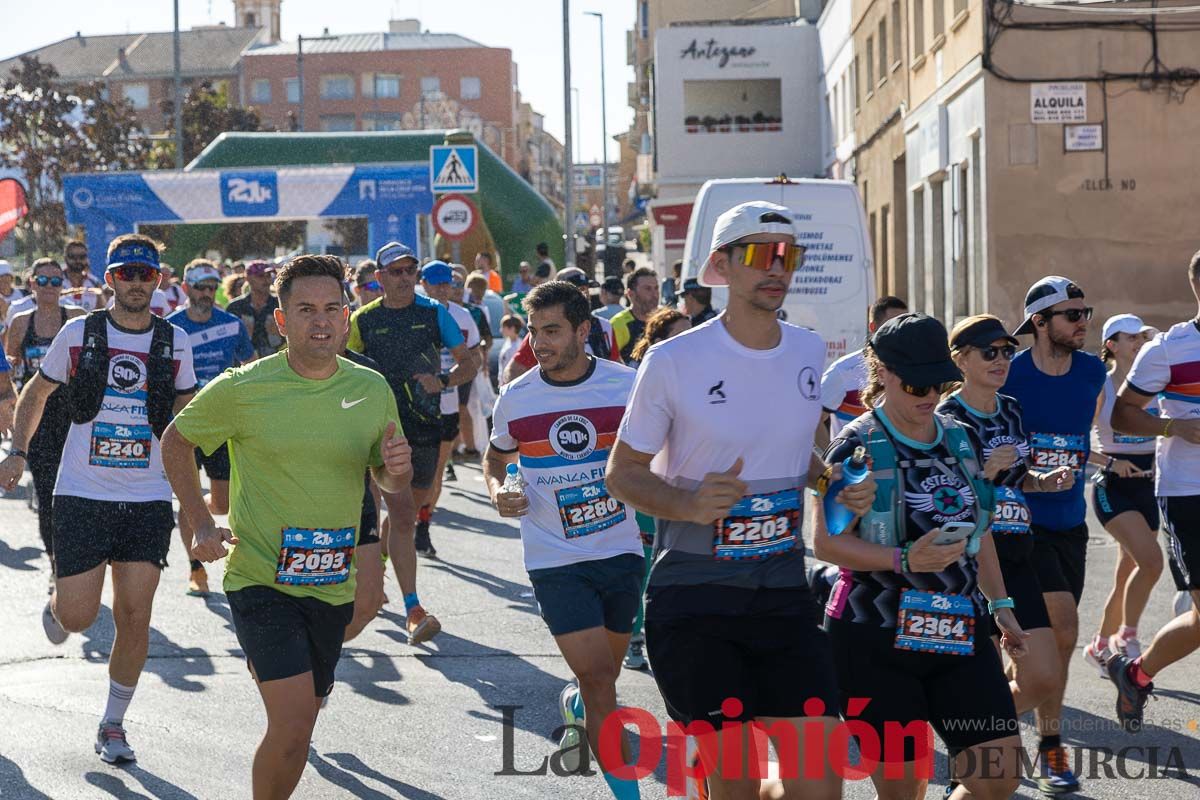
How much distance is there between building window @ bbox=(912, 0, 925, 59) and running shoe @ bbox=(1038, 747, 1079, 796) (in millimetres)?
22901

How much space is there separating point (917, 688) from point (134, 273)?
Answer: 12.6 ft

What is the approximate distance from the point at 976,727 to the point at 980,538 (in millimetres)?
542

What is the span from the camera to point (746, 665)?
4648mm

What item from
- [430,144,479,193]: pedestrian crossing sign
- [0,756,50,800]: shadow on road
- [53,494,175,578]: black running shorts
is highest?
[430,144,479,193]: pedestrian crossing sign

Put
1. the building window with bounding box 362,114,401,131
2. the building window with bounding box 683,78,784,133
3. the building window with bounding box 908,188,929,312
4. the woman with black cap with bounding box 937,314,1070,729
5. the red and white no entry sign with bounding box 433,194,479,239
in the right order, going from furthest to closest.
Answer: the building window with bounding box 362,114,401,131 → the building window with bounding box 683,78,784,133 → the building window with bounding box 908,188,929,312 → the red and white no entry sign with bounding box 433,194,479,239 → the woman with black cap with bounding box 937,314,1070,729

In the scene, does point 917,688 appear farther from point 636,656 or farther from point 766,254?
point 636,656

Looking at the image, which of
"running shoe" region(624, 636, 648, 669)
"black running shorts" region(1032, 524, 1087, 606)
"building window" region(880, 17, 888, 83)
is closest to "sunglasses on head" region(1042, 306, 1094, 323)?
"black running shorts" region(1032, 524, 1087, 606)

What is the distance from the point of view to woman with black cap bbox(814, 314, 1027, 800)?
185 inches

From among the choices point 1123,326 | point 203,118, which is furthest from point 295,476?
point 203,118

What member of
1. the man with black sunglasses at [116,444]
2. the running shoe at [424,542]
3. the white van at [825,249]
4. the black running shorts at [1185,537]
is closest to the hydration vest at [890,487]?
the black running shorts at [1185,537]

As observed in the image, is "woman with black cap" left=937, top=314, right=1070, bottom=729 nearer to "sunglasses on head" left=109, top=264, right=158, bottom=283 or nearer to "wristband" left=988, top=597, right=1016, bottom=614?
"wristband" left=988, top=597, right=1016, bottom=614

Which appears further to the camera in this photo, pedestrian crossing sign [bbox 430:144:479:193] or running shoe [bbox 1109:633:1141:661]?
pedestrian crossing sign [bbox 430:144:479:193]

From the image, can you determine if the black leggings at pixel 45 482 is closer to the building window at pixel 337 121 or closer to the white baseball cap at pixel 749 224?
the white baseball cap at pixel 749 224

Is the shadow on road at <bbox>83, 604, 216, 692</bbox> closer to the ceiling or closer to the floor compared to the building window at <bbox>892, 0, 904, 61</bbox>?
closer to the floor
